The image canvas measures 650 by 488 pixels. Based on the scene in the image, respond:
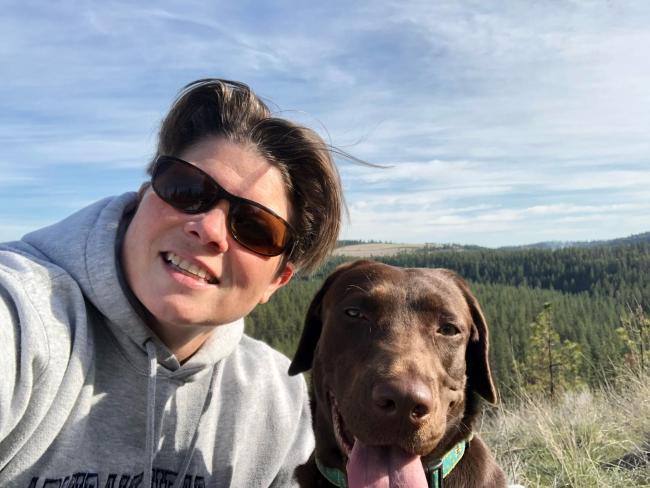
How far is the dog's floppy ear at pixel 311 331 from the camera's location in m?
3.34

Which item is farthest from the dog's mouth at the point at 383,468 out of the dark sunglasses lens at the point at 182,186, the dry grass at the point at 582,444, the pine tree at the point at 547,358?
the pine tree at the point at 547,358

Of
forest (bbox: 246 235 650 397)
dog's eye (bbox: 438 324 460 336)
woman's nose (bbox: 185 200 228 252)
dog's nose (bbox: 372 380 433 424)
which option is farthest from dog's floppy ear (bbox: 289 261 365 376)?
forest (bbox: 246 235 650 397)

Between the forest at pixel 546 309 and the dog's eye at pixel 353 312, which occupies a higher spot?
the dog's eye at pixel 353 312

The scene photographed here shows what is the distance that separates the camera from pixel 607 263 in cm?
12206

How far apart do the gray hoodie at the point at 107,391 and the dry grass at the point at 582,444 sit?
9.45 ft

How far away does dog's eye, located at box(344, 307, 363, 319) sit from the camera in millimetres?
2922

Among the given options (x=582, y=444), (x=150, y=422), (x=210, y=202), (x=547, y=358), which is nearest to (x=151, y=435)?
(x=150, y=422)

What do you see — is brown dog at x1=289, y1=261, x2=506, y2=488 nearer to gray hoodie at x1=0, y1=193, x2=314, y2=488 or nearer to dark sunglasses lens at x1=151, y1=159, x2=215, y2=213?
gray hoodie at x1=0, y1=193, x2=314, y2=488

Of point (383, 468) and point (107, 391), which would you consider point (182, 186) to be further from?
point (383, 468)

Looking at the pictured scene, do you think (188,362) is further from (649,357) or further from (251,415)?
(649,357)

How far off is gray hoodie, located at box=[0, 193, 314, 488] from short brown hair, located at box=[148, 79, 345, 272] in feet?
1.64

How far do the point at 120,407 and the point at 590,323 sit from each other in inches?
3193

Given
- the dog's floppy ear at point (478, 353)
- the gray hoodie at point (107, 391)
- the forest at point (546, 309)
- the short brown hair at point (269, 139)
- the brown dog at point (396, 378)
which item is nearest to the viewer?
the gray hoodie at point (107, 391)

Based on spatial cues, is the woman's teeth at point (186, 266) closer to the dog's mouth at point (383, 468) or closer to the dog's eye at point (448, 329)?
the dog's mouth at point (383, 468)
